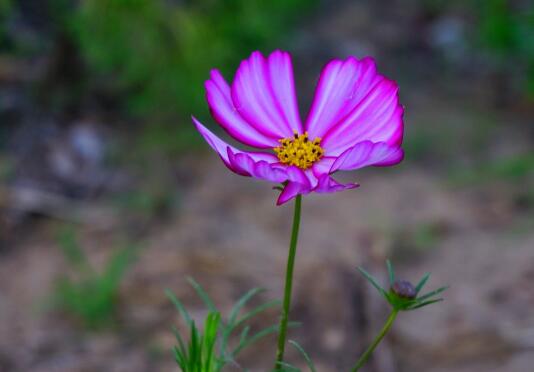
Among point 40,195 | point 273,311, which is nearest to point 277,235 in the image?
point 273,311

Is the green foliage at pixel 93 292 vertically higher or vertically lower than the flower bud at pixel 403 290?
higher

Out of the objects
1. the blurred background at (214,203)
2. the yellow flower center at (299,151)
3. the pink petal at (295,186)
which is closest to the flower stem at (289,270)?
the pink petal at (295,186)

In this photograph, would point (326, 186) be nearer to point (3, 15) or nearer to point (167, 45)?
point (167, 45)

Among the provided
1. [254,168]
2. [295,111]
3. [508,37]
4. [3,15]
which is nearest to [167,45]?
[3,15]

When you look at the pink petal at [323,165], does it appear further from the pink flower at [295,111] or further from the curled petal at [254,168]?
the curled petal at [254,168]

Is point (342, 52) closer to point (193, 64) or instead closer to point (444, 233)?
point (193, 64)
